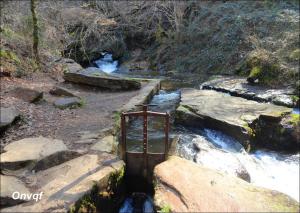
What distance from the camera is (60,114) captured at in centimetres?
712

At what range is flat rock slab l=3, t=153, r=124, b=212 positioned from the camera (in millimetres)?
3953

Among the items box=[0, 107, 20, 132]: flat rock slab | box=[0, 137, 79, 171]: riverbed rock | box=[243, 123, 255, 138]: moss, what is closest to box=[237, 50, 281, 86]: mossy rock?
box=[243, 123, 255, 138]: moss

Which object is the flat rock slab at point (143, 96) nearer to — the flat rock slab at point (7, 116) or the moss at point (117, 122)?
the moss at point (117, 122)

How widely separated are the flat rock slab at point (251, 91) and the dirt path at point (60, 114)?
3184 millimetres

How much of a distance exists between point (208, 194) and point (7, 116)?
364cm

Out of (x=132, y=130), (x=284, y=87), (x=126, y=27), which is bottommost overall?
(x=132, y=130)

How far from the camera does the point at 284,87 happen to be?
1062cm

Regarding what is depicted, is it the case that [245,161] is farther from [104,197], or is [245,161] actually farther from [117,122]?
[104,197]

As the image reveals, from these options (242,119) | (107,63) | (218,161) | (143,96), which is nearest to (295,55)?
(242,119)

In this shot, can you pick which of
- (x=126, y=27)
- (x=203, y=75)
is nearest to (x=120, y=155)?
(x=203, y=75)

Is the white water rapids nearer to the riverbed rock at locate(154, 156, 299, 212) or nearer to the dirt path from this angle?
the riverbed rock at locate(154, 156, 299, 212)

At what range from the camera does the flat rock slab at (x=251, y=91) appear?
30.6 ft

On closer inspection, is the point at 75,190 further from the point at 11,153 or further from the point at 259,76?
the point at 259,76

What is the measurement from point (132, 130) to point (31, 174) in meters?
3.47
